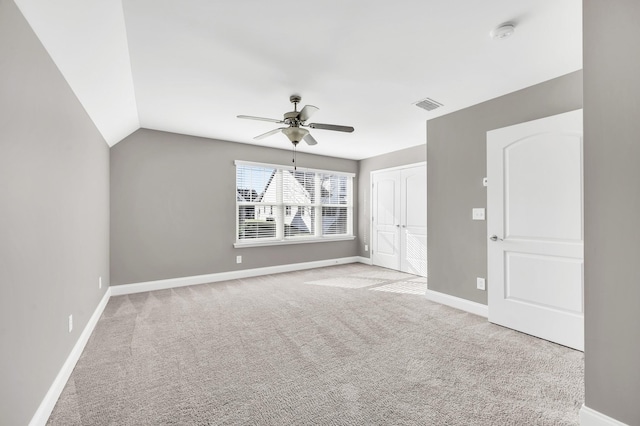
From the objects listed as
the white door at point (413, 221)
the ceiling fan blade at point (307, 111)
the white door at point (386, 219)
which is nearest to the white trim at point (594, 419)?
the ceiling fan blade at point (307, 111)

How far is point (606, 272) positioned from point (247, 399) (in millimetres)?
2240

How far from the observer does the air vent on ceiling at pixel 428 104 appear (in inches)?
130

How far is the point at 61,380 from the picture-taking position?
6.35 feet

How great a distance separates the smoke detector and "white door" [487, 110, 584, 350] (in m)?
1.15

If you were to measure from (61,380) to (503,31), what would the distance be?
12.8 feet

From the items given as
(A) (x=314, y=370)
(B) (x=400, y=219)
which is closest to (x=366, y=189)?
(B) (x=400, y=219)

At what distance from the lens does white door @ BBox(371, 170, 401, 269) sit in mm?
5895

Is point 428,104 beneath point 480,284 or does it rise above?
above

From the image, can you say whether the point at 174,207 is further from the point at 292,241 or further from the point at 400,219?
the point at 400,219

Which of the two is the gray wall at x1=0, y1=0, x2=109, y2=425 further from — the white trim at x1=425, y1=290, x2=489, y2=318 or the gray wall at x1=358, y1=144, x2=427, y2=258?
the gray wall at x1=358, y1=144, x2=427, y2=258

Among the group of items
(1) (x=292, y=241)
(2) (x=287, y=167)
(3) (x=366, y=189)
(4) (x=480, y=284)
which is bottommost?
(4) (x=480, y=284)

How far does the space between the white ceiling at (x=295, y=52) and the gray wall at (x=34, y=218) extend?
247mm

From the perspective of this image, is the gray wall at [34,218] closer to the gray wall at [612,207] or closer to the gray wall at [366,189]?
the gray wall at [612,207]

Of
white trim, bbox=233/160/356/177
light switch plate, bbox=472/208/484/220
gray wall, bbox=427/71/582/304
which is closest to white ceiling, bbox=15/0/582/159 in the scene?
gray wall, bbox=427/71/582/304
